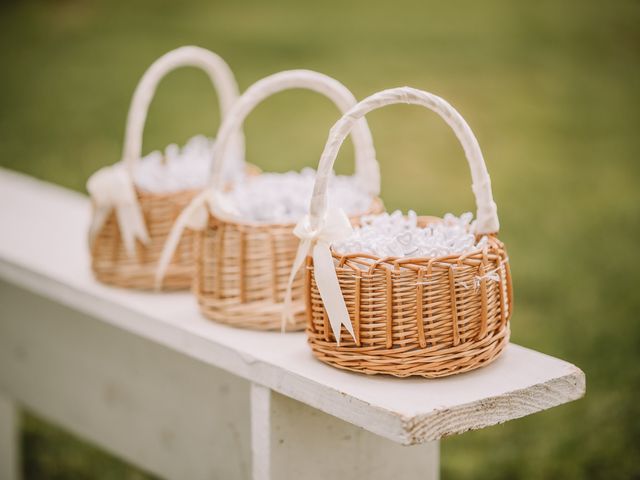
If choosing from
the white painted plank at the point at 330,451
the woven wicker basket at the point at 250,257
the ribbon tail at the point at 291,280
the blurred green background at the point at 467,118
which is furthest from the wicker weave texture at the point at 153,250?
the blurred green background at the point at 467,118

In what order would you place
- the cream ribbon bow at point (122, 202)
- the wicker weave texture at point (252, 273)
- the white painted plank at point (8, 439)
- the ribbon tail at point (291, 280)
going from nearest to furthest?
the ribbon tail at point (291, 280) → the wicker weave texture at point (252, 273) → the cream ribbon bow at point (122, 202) → the white painted plank at point (8, 439)

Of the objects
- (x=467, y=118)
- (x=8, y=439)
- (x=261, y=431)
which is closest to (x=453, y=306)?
(x=261, y=431)

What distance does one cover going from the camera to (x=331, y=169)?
137 centimetres

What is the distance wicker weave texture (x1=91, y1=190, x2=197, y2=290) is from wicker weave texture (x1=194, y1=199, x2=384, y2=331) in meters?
0.21

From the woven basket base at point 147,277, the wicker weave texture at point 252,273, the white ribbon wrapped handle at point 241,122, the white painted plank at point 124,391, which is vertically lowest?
the white painted plank at point 124,391

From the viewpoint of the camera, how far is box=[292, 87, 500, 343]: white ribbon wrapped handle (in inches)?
54.2

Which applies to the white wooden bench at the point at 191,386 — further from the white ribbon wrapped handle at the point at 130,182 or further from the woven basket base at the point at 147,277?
the white ribbon wrapped handle at the point at 130,182

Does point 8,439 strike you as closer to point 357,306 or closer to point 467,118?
point 357,306

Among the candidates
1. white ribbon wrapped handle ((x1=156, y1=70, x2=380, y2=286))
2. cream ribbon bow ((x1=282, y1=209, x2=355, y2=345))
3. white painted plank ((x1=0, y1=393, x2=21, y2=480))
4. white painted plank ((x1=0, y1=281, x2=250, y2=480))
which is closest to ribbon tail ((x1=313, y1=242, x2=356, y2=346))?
cream ribbon bow ((x1=282, y1=209, x2=355, y2=345))

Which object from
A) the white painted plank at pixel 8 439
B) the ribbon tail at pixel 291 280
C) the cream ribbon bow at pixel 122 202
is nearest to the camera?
the ribbon tail at pixel 291 280

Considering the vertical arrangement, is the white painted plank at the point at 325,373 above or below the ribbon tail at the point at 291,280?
below

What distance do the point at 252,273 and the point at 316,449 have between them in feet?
1.08

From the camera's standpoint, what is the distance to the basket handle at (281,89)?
1.63 metres

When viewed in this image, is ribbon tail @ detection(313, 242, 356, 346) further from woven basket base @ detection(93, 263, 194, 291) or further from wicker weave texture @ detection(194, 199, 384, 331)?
woven basket base @ detection(93, 263, 194, 291)
